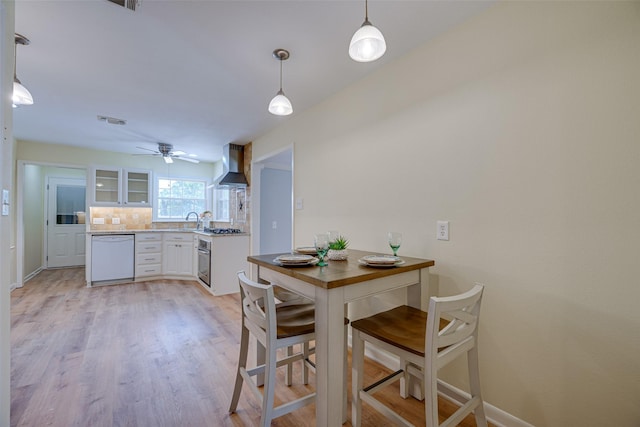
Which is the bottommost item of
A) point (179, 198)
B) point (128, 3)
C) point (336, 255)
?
point (336, 255)

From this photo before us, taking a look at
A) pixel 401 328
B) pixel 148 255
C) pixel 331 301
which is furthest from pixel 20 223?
pixel 401 328

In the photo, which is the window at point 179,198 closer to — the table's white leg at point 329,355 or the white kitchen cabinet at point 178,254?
the white kitchen cabinet at point 178,254

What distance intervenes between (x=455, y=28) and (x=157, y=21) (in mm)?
1882

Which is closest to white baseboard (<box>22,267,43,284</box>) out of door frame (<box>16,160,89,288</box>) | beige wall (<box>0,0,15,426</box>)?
door frame (<box>16,160,89,288</box>)

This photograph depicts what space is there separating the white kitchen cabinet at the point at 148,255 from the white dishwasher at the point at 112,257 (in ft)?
0.33

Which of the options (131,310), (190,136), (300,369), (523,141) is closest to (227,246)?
(131,310)

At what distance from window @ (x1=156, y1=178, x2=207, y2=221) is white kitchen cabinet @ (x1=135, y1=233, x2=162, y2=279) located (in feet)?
2.81

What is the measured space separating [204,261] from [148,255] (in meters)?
1.30

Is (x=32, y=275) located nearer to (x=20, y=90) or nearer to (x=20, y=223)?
(x=20, y=223)

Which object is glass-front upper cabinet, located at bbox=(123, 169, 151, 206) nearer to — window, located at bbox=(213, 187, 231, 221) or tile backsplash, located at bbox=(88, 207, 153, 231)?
tile backsplash, located at bbox=(88, 207, 153, 231)

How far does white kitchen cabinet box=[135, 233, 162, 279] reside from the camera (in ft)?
15.8

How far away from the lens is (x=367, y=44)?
1391 millimetres

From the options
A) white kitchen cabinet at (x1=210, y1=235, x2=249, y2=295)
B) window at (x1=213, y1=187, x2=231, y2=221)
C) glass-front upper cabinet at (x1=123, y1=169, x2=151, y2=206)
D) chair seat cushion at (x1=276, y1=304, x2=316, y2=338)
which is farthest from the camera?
window at (x1=213, y1=187, x2=231, y2=221)

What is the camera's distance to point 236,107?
307 cm
